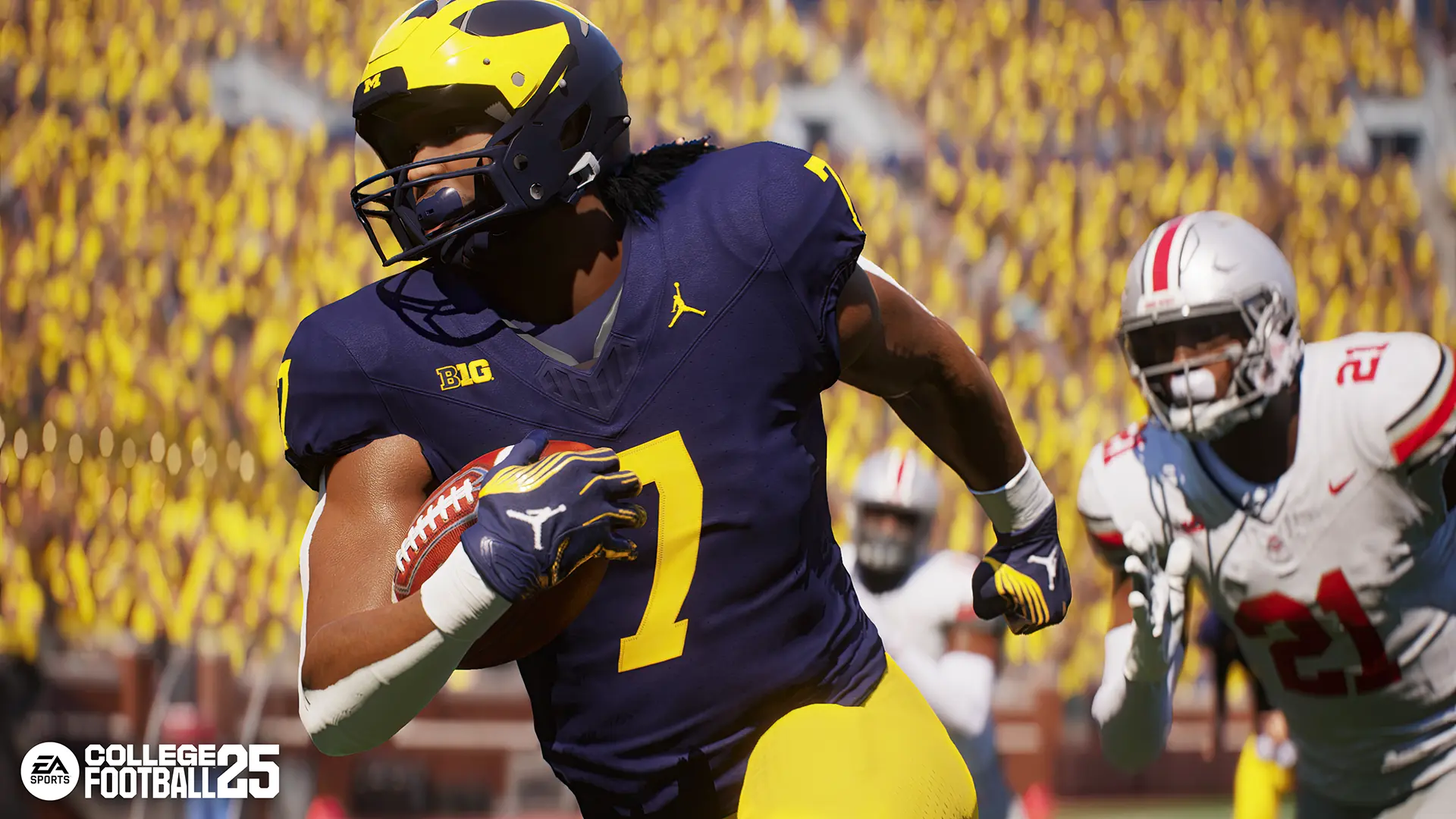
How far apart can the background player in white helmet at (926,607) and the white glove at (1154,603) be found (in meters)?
1.54

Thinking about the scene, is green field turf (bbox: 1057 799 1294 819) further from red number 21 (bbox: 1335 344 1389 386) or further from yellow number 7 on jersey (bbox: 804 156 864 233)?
yellow number 7 on jersey (bbox: 804 156 864 233)

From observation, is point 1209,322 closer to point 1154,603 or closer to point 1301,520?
point 1301,520

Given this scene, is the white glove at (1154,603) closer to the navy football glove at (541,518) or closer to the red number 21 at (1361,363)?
the red number 21 at (1361,363)

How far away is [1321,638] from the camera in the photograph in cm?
305

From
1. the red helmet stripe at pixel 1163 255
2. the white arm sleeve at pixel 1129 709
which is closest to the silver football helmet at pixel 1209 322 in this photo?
the red helmet stripe at pixel 1163 255

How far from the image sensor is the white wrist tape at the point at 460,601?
1402 millimetres

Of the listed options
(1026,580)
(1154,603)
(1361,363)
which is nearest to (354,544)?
(1026,580)

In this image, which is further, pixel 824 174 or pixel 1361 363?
pixel 1361 363

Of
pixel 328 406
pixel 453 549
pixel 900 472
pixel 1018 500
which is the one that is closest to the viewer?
pixel 453 549

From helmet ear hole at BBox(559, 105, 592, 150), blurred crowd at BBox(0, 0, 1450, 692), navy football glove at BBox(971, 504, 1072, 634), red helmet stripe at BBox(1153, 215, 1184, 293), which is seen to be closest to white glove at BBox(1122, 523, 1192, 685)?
navy football glove at BBox(971, 504, 1072, 634)

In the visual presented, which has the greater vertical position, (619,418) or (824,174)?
(824,174)

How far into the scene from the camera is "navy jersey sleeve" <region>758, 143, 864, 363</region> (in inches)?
67.4

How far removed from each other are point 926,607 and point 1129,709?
1940mm

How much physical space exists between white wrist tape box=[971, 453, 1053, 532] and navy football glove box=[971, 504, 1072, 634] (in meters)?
0.01
